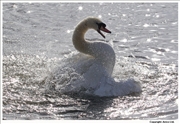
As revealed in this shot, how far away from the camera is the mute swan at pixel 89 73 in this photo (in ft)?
23.6

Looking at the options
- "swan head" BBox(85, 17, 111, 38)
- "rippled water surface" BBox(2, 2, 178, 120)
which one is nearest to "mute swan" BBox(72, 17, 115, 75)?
"swan head" BBox(85, 17, 111, 38)

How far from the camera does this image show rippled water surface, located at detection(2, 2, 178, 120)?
6511mm

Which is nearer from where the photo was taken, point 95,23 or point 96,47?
point 96,47

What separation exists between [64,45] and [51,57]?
952 millimetres

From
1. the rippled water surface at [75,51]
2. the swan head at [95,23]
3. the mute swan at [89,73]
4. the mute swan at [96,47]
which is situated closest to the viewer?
the rippled water surface at [75,51]

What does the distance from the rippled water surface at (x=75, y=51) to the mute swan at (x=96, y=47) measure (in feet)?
1.86

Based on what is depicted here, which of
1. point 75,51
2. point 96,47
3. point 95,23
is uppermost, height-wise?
point 95,23

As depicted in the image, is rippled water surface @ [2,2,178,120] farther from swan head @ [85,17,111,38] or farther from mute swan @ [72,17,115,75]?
swan head @ [85,17,111,38]

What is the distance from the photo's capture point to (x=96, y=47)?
7746mm

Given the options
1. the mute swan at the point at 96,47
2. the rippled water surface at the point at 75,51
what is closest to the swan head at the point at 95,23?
the mute swan at the point at 96,47

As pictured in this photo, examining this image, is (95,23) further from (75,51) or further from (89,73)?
(75,51)

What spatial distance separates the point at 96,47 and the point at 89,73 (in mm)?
691

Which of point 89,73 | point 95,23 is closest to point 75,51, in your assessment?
point 95,23

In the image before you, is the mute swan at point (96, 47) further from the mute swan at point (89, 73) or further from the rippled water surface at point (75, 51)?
the rippled water surface at point (75, 51)
